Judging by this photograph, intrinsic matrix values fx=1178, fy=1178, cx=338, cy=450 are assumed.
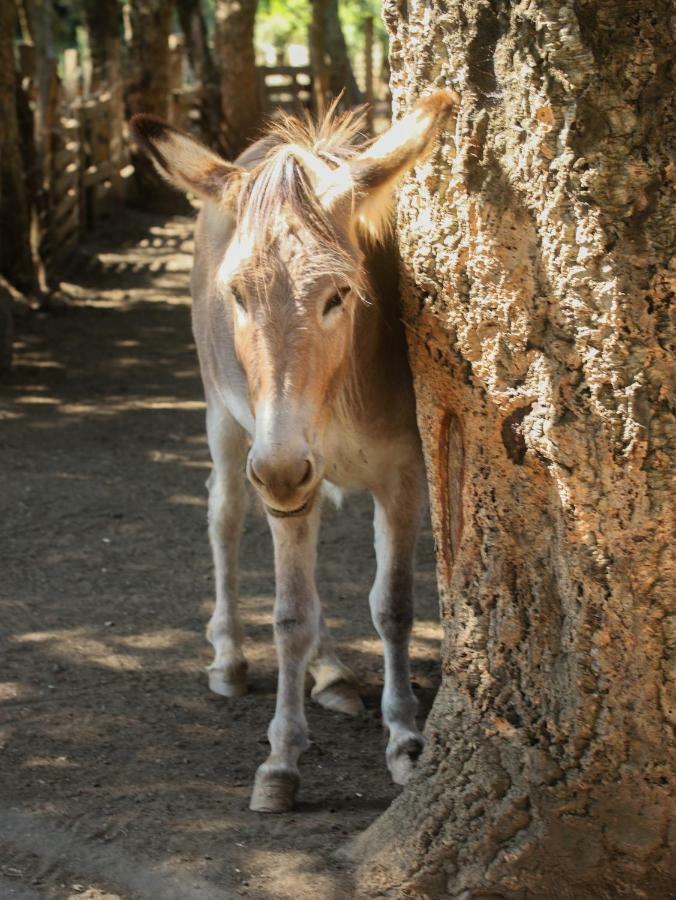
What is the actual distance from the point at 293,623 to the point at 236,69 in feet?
50.1

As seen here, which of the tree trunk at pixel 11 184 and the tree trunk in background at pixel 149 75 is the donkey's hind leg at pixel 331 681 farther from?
the tree trunk in background at pixel 149 75

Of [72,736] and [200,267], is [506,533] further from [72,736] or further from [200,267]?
[200,267]

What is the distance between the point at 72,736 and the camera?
4.60 meters

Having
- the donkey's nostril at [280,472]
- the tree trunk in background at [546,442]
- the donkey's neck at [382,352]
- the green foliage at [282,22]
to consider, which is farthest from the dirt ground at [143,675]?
the green foliage at [282,22]

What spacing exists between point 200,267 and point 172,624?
5.72 feet

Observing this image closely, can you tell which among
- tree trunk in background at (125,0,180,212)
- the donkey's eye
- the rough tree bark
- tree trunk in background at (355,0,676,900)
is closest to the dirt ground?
tree trunk in background at (355,0,676,900)

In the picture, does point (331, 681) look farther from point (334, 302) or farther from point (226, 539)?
point (334, 302)

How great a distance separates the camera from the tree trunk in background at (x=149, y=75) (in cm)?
1764

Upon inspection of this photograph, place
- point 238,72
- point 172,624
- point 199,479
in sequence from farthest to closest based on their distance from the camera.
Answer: point 238,72, point 199,479, point 172,624

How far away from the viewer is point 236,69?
59.6 ft

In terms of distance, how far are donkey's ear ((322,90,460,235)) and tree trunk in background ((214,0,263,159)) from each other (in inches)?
556

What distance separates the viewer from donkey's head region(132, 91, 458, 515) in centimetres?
332

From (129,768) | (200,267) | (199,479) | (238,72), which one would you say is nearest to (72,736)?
(129,768)

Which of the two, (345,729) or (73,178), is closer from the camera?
(345,729)
